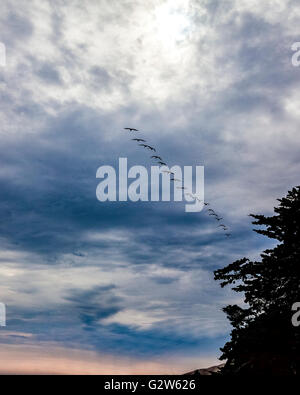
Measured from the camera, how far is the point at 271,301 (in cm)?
2295

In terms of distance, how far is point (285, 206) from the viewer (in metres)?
24.1

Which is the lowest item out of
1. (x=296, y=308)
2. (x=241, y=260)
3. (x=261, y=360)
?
(x=261, y=360)

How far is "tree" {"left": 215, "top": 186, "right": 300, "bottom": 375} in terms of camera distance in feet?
69.8

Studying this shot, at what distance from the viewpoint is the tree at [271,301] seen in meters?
21.3

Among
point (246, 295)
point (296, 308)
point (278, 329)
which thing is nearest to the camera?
point (296, 308)
